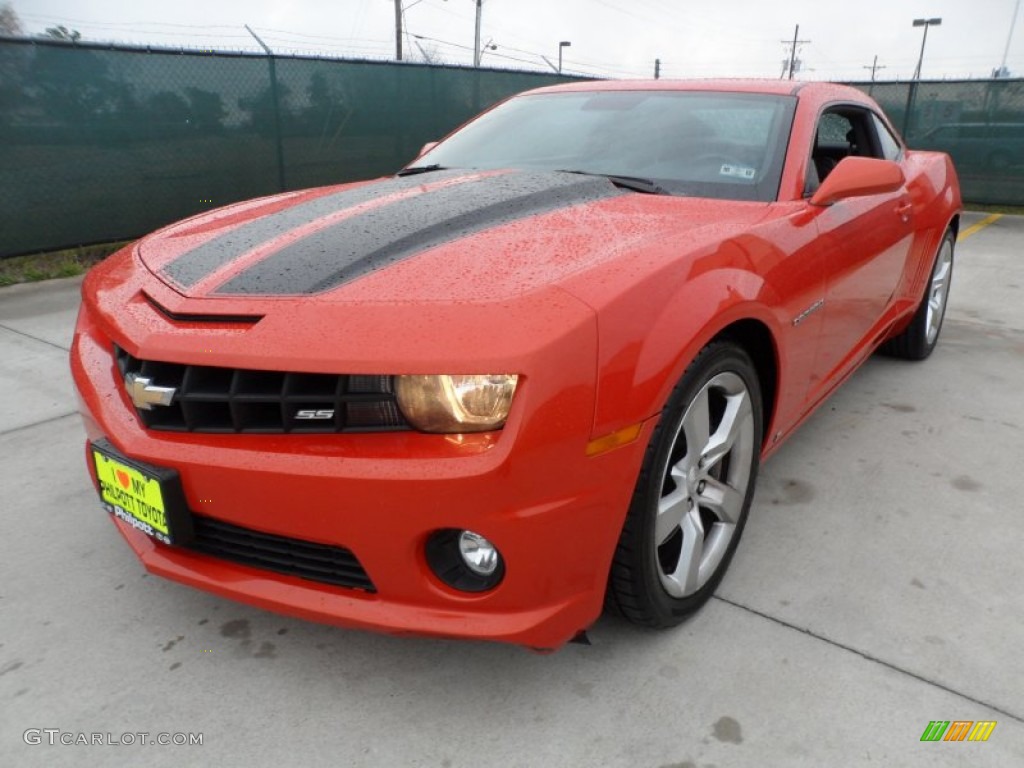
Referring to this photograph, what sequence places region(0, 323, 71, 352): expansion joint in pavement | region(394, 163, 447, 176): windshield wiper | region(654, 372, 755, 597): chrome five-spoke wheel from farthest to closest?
region(0, 323, 71, 352): expansion joint in pavement
region(394, 163, 447, 176): windshield wiper
region(654, 372, 755, 597): chrome five-spoke wheel

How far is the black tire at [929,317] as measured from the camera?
3820 millimetres

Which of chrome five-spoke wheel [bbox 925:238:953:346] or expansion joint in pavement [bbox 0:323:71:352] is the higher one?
chrome five-spoke wheel [bbox 925:238:953:346]

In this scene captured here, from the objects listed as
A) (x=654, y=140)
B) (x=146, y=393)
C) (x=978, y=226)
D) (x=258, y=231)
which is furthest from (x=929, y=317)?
(x=978, y=226)

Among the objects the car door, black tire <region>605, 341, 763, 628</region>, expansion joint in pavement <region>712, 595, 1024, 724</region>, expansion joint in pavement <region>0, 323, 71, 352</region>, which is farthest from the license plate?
expansion joint in pavement <region>0, 323, 71, 352</region>

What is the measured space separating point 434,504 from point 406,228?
0.80 m

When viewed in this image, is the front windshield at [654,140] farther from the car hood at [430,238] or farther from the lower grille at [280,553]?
the lower grille at [280,553]

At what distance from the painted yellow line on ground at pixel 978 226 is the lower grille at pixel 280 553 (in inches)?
322

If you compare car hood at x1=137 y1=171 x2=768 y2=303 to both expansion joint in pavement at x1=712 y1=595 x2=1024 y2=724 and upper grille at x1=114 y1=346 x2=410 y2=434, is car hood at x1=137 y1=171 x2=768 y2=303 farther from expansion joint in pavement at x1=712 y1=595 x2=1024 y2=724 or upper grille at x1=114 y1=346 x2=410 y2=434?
expansion joint in pavement at x1=712 y1=595 x2=1024 y2=724

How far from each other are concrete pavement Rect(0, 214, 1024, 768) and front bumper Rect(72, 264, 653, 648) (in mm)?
260

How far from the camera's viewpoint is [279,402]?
4.84 feet

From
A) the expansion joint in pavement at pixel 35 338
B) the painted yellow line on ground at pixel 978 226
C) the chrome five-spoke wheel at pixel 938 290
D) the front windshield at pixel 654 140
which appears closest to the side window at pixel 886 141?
the chrome five-spoke wheel at pixel 938 290

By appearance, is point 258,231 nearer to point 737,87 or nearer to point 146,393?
point 146,393

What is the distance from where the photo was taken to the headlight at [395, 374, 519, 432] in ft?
4.51

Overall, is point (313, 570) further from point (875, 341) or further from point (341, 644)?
point (875, 341)
